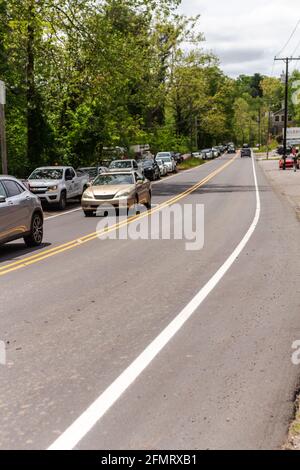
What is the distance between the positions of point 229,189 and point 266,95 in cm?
15419

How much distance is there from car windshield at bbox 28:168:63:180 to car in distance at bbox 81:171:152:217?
333 centimetres

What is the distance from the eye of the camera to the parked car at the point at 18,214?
38.3ft

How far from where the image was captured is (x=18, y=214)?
12234 mm

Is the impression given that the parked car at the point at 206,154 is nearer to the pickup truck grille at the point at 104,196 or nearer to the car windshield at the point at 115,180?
the car windshield at the point at 115,180

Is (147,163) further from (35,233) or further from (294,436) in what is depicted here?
(294,436)

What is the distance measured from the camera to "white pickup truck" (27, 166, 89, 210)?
73.4 feet

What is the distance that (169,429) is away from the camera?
13.3ft

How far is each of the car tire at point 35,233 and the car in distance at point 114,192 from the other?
5534mm

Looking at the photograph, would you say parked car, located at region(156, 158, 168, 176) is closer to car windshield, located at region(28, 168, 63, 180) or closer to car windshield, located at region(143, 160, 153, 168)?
car windshield, located at region(143, 160, 153, 168)

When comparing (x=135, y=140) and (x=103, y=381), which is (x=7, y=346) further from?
(x=135, y=140)

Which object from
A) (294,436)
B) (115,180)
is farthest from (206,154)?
(294,436)

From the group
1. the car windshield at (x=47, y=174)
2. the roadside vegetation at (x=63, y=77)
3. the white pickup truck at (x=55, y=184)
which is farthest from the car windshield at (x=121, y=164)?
the car windshield at (x=47, y=174)

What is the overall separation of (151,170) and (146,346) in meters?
34.9

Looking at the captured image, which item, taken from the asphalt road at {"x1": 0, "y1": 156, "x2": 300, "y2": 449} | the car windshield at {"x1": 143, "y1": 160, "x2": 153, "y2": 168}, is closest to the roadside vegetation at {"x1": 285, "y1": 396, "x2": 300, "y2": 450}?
the asphalt road at {"x1": 0, "y1": 156, "x2": 300, "y2": 449}
